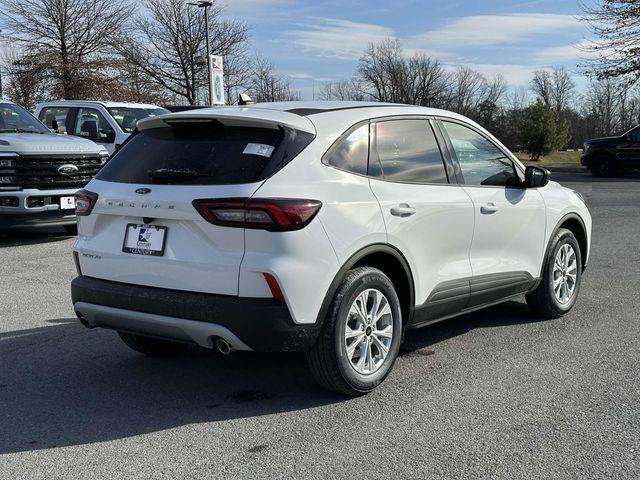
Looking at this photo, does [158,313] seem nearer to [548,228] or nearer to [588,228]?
[548,228]

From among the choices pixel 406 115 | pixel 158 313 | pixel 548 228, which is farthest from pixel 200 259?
pixel 548 228

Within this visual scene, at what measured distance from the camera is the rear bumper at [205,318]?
3650 millimetres

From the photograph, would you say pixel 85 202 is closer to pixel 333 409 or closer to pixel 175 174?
pixel 175 174

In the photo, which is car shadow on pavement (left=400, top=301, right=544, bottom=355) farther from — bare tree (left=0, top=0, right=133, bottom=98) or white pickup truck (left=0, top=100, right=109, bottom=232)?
bare tree (left=0, top=0, right=133, bottom=98)

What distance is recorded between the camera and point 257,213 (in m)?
3.64

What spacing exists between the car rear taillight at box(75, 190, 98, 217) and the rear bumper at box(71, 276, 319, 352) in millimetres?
543

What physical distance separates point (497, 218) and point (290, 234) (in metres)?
2.10

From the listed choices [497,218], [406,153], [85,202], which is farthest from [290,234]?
[497,218]

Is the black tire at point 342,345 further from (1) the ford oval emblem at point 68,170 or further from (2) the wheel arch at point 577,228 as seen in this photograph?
(1) the ford oval emblem at point 68,170

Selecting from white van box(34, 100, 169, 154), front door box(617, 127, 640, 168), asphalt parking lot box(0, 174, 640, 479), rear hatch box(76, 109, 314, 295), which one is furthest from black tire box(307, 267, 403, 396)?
front door box(617, 127, 640, 168)

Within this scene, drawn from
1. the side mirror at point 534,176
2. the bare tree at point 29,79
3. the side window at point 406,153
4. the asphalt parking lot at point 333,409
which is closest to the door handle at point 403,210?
the side window at point 406,153

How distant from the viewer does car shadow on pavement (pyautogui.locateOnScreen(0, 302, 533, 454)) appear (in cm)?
381

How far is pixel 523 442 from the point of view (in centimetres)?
352

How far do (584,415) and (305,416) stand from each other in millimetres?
1554
